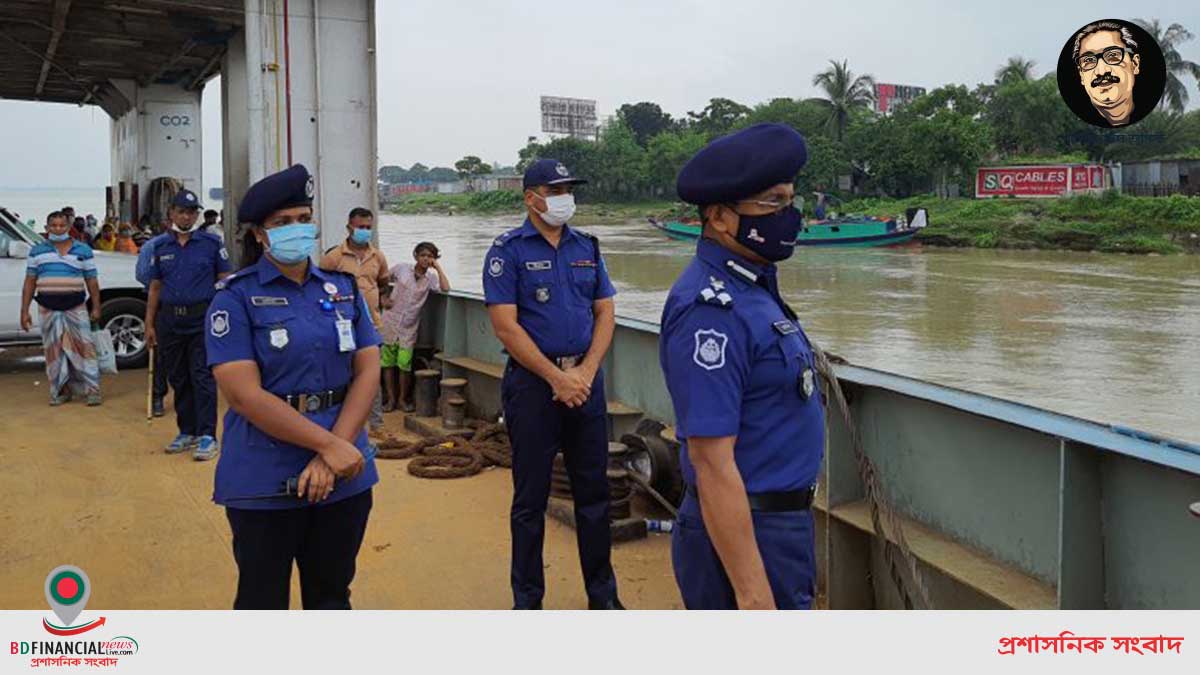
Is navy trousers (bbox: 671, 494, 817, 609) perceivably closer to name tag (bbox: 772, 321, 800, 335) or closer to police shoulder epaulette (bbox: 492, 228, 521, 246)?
name tag (bbox: 772, 321, 800, 335)

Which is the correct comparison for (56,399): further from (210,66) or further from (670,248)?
(670,248)

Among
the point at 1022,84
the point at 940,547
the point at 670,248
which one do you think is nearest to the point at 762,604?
the point at 940,547

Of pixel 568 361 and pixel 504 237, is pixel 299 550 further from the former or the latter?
pixel 504 237

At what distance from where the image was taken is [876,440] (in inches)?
145

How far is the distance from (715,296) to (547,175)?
181 centimetres

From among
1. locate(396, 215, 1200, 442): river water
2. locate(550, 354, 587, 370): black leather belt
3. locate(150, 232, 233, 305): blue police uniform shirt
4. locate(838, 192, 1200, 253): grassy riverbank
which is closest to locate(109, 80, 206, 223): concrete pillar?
locate(396, 215, 1200, 442): river water

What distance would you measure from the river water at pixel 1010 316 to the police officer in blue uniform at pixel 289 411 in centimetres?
148

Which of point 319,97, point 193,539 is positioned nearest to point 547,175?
point 193,539

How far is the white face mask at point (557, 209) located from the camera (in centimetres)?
364

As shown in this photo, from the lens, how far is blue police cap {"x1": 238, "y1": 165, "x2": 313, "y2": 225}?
2.76m

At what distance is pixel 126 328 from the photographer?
909 cm

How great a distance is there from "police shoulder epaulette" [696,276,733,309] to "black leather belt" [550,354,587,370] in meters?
1.68

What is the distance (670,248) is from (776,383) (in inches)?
1636

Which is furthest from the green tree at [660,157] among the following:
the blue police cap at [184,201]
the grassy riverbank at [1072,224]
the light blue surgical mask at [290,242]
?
the light blue surgical mask at [290,242]
